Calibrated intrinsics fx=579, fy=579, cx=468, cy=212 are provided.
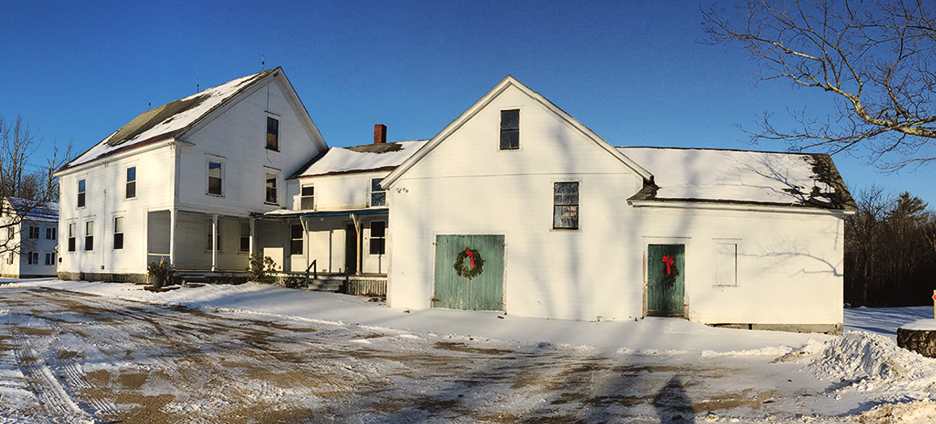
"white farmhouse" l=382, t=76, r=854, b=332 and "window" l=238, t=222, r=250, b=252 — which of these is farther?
"window" l=238, t=222, r=250, b=252

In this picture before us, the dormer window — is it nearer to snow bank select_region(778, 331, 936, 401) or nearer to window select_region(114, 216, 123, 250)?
window select_region(114, 216, 123, 250)

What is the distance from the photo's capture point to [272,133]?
2719cm

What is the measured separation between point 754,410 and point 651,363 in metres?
3.44

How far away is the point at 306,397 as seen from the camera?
6.85m

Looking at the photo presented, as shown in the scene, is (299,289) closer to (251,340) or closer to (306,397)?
(251,340)

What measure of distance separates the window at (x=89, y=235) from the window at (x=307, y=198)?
969 centimetres

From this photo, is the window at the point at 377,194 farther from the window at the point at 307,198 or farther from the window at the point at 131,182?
the window at the point at 131,182

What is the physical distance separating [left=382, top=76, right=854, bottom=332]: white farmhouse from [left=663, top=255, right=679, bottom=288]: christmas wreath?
3 centimetres

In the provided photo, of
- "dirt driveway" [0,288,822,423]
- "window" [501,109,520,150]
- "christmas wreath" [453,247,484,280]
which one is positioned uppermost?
"window" [501,109,520,150]

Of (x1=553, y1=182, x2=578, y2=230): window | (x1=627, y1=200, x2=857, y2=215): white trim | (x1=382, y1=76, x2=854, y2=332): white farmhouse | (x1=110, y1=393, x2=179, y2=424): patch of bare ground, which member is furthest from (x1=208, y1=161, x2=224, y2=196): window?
(x1=110, y1=393, x2=179, y2=424): patch of bare ground

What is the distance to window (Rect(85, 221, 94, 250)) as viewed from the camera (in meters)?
26.9

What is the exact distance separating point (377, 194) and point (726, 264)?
14163 millimetres

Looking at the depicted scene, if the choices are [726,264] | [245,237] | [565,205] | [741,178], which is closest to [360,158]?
[245,237]

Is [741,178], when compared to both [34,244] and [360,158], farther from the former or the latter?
[34,244]
